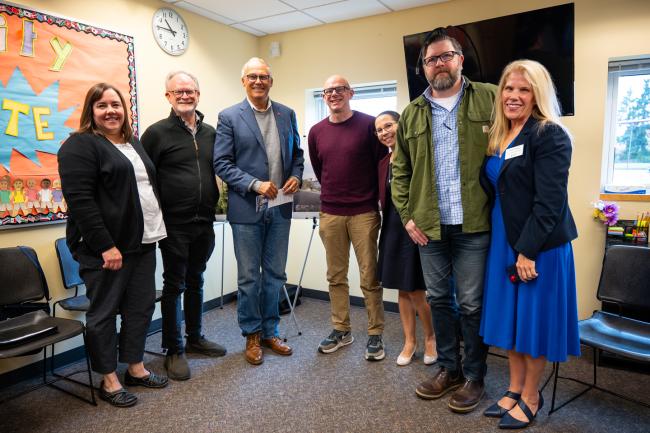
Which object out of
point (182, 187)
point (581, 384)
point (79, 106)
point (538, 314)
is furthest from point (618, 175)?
point (79, 106)

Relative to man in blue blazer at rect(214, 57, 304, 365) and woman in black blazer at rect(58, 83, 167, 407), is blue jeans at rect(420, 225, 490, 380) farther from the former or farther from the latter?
woman in black blazer at rect(58, 83, 167, 407)

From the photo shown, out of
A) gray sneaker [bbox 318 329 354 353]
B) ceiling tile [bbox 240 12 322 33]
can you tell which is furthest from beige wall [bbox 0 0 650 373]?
gray sneaker [bbox 318 329 354 353]

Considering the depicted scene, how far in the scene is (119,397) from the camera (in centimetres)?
230

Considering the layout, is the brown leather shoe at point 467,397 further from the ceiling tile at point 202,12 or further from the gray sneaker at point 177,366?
the ceiling tile at point 202,12

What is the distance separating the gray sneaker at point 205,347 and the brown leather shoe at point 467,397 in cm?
152

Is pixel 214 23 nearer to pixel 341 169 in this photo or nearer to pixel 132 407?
pixel 341 169

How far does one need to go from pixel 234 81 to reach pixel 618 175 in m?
3.35

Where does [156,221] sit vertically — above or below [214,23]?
below

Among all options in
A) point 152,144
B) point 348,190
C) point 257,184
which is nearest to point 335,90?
point 348,190

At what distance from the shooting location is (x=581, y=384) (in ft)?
8.13

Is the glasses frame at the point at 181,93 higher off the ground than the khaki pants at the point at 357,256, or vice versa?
the glasses frame at the point at 181,93

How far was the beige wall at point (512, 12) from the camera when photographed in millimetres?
2941

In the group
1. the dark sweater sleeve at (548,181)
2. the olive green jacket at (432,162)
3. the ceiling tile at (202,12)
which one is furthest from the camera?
the ceiling tile at (202,12)

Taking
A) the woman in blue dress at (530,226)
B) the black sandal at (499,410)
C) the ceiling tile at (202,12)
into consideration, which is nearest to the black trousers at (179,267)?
the woman in blue dress at (530,226)
